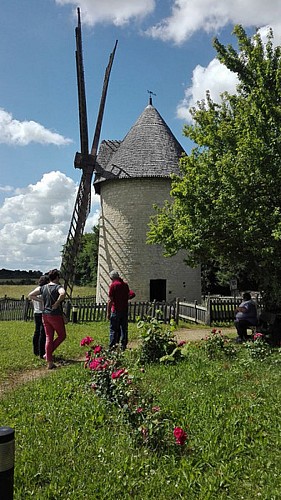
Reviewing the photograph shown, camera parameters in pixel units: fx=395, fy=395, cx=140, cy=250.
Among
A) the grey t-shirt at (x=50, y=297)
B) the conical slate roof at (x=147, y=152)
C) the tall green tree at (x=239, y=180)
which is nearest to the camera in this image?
the grey t-shirt at (x=50, y=297)

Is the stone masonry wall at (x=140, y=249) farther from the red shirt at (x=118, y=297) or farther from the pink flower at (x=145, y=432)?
the pink flower at (x=145, y=432)

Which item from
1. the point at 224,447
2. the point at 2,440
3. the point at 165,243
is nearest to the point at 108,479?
the point at 224,447

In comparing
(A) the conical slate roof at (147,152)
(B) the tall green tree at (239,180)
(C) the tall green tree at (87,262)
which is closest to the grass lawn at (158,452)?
(B) the tall green tree at (239,180)

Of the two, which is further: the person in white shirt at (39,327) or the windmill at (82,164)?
the windmill at (82,164)

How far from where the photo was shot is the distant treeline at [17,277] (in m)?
49.6

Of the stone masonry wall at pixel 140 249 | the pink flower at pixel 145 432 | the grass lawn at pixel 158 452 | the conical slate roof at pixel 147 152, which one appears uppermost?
the conical slate roof at pixel 147 152

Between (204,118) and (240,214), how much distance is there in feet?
12.4

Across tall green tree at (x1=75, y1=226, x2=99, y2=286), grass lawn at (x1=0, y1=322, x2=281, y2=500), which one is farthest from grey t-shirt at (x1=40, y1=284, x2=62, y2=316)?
tall green tree at (x1=75, y1=226, x2=99, y2=286)

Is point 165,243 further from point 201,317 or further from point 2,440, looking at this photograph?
point 2,440

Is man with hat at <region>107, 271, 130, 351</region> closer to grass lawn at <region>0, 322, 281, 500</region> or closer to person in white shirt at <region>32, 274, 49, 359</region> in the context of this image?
person in white shirt at <region>32, 274, 49, 359</region>

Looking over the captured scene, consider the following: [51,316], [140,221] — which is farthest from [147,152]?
[51,316]

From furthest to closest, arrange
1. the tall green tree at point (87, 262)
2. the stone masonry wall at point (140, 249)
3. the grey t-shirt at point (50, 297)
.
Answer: the tall green tree at point (87, 262) < the stone masonry wall at point (140, 249) < the grey t-shirt at point (50, 297)

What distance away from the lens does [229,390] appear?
19.4 feet

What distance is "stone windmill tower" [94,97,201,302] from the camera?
66.0 ft
